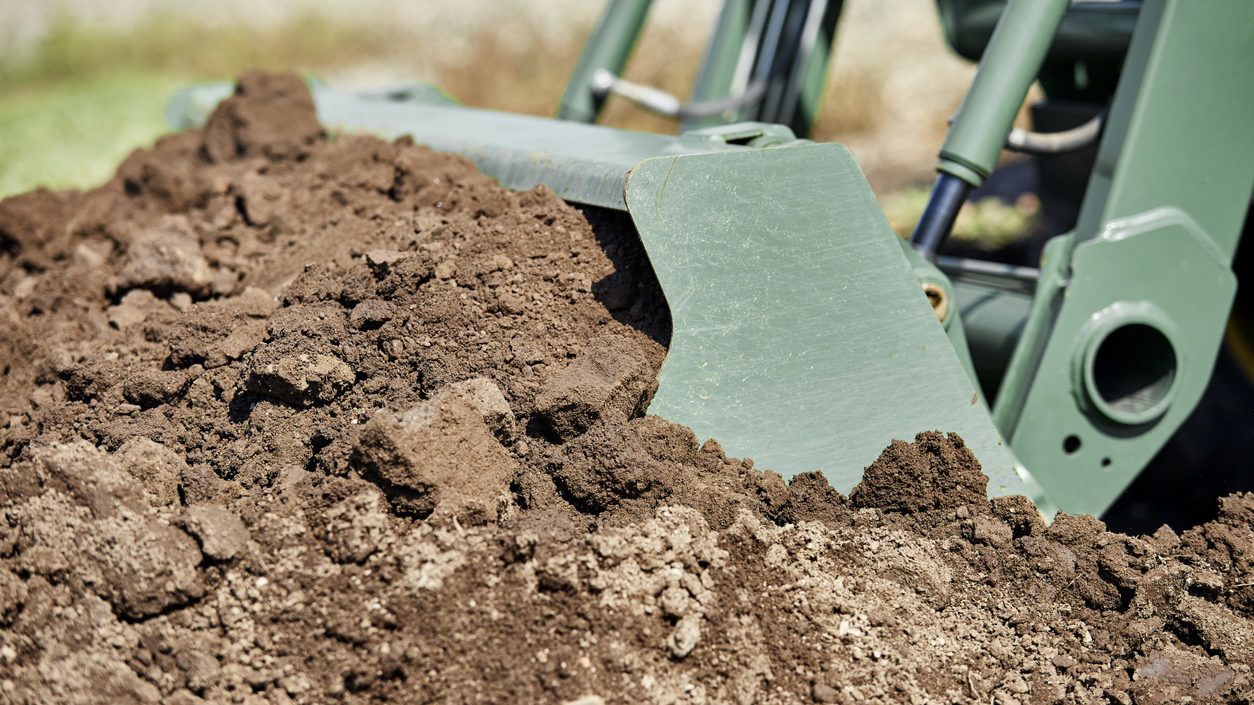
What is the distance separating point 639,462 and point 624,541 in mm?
150

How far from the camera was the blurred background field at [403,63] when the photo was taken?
24.3 feet

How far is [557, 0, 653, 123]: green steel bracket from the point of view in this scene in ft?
11.5

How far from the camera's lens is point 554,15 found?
415 inches

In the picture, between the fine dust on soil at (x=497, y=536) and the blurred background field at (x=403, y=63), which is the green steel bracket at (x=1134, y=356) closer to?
the fine dust on soil at (x=497, y=536)

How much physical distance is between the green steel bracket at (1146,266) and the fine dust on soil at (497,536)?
349mm

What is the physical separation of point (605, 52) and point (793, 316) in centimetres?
172

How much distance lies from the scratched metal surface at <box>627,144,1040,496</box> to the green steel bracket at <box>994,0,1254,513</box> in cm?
30

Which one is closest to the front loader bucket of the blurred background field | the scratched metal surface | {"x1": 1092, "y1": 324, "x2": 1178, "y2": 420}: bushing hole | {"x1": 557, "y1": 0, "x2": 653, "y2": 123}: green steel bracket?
the scratched metal surface

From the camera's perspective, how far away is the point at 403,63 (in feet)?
35.1

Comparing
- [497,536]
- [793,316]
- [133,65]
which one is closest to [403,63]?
[133,65]

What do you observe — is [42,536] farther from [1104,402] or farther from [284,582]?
[1104,402]

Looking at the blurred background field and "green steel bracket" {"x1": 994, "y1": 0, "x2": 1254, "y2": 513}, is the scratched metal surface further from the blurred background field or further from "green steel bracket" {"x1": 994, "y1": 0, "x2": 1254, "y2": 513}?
the blurred background field

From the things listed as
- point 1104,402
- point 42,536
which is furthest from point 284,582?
point 1104,402

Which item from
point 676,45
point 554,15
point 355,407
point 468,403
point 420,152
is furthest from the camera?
point 554,15
